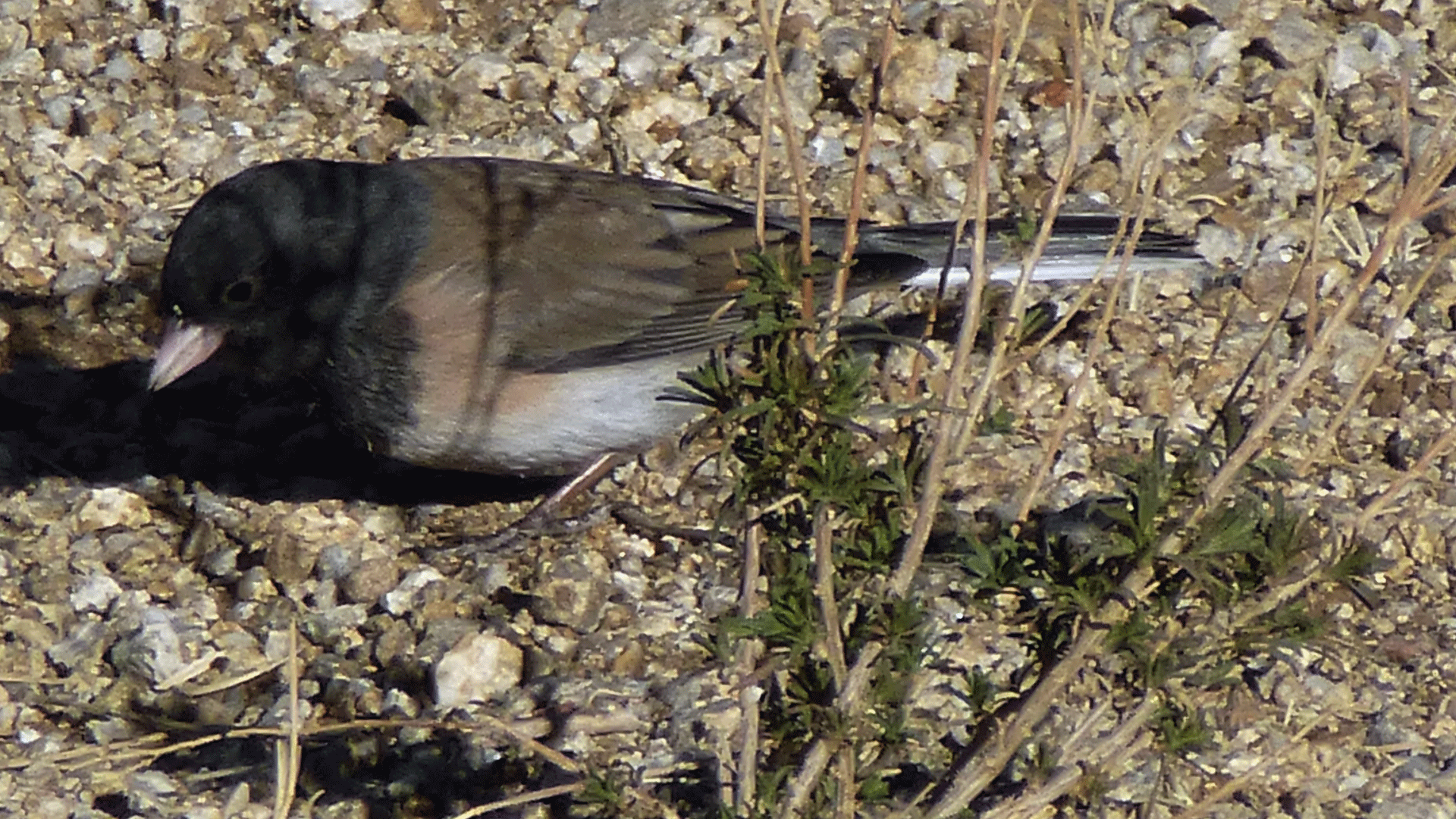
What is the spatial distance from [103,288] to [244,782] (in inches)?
63.4

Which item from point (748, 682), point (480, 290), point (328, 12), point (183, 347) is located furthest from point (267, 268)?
point (748, 682)

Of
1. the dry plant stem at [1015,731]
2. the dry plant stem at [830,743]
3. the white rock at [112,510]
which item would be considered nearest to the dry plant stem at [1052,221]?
the dry plant stem at [1015,731]

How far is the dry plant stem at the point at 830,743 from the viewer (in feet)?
7.86

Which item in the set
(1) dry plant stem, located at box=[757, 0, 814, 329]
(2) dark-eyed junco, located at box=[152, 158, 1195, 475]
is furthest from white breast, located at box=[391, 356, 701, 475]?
(1) dry plant stem, located at box=[757, 0, 814, 329]

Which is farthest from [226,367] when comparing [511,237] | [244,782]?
[244,782]

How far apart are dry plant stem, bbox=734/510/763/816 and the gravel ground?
21 centimetres

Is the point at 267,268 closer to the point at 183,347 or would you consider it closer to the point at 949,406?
the point at 183,347

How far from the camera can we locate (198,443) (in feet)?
13.6

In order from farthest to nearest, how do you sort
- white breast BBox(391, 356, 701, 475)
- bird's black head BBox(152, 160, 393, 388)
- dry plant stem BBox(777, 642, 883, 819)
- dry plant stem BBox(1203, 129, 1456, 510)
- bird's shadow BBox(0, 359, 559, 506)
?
bird's shadow BBox(0, 359, 559, 506)
white breast BBox(391, 356, 701, 475)
bird's black head BBox(152, 160, 393, 388)
dry plant stem BBox(777, 642, 883, 819)
dry plant stem BBox(1203, 129, 1456, 510)

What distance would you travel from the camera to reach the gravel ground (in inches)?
127

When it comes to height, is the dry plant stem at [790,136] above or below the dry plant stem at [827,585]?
above

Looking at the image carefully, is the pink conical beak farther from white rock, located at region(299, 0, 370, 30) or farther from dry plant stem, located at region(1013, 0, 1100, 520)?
dry plant stem, located at region(1013, 0, 1100, 520)

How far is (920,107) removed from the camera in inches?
185

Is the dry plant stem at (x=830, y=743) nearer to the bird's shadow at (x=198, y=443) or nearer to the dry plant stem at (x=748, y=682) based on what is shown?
the dry plant stem at (x=748, y=682)
